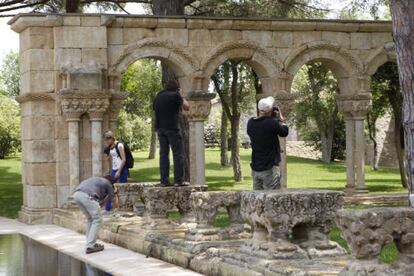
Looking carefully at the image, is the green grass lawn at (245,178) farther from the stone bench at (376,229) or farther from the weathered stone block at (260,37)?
the stone bench at (376,229)

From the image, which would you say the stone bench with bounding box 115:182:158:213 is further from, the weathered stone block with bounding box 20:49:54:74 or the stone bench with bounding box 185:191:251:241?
the weathered stone block with bounding box 20:49:54:74

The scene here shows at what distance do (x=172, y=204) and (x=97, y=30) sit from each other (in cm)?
599

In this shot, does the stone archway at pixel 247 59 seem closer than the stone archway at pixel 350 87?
Yes

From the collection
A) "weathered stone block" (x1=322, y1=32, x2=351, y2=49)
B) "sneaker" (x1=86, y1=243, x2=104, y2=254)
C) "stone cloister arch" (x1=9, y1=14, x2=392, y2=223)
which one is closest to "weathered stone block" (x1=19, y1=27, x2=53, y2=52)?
"stone cloister arch" (x1=9, y1=14, x2=392, y2=223)

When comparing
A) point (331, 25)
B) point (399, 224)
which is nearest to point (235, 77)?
point (331, 25)

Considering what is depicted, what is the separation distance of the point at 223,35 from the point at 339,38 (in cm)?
271

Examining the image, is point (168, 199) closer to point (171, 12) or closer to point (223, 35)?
point (223, 35)

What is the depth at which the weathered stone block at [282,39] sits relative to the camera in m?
18.7

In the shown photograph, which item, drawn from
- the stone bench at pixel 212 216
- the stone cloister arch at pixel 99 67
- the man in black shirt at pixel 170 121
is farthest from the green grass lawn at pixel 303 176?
the stone bench at pixel 212 216

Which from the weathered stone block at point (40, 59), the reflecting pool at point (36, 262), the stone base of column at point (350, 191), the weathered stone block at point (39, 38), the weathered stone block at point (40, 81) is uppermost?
the weathered stone block at point (39, 38)

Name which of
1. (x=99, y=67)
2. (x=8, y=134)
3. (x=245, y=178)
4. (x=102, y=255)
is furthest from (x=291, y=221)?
(x=8, y=134)

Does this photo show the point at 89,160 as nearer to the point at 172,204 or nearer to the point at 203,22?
the point at 203,22

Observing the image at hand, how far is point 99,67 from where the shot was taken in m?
17.2

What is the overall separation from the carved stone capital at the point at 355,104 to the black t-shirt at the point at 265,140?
901cm
